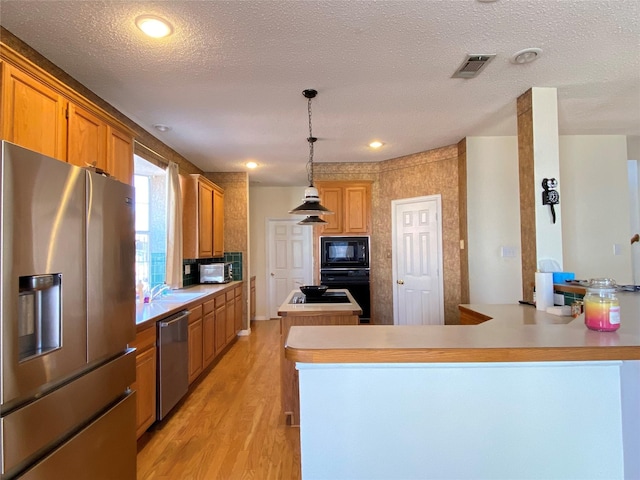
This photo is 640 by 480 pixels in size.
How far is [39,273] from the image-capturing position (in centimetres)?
125

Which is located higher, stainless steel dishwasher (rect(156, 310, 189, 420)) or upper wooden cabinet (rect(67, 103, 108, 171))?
upper wooden cabinet (rect(67, 103, 108, 171))

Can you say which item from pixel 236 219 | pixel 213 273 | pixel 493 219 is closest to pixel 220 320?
pixel 213 273

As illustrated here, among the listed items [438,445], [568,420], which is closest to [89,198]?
[438,445]

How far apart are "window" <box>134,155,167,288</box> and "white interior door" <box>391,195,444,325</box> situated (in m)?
2.93

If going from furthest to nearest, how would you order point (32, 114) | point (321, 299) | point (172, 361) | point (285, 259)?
point (285, 259) → point (321, 299) → point (172, 361) → point (32, 114)

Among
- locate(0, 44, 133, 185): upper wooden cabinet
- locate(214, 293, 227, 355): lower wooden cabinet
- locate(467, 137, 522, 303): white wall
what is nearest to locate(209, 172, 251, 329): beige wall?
locate(214, 293, 227, 355): lower wooden cabinet

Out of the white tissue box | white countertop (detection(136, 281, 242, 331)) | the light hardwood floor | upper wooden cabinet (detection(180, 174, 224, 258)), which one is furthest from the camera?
upper wooden cabinet (detection(180, 174, 224, 258))

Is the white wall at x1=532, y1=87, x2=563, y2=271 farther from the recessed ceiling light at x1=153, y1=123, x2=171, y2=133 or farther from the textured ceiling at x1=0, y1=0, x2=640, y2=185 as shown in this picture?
the recessed ceiling light at x1=153, y1=123, x2=171, y2=133

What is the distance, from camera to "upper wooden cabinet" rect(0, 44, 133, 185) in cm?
144

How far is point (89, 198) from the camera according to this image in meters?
1.51

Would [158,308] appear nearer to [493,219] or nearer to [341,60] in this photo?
[341,60]

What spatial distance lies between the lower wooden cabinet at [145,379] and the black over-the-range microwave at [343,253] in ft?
8.91

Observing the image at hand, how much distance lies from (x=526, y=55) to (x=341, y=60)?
1.14 metres

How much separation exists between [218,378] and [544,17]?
3.84 meters
